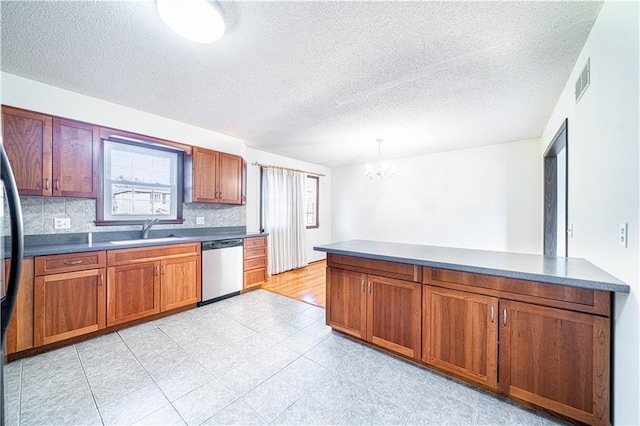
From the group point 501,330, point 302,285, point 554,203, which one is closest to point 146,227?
point 302,285

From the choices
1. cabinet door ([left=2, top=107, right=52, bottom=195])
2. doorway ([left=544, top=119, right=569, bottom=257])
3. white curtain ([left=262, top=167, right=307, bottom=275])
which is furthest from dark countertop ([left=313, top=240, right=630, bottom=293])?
white curtain ([left=262, top=167, right=307, bottom=275])

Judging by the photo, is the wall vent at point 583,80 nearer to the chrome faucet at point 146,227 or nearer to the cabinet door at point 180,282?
the cabinet door at point 180,282

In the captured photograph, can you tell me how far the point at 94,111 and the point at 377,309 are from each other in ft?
11.5

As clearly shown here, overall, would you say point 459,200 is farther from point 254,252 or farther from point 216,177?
point 216,177

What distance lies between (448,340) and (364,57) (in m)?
2.20

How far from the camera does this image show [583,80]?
185 cm

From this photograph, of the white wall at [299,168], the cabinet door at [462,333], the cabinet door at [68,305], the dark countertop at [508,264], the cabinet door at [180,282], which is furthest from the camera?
the white wall at [299,168]

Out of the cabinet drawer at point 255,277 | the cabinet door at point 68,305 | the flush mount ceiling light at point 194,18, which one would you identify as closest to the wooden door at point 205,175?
the cabinet drawer at point 255,277

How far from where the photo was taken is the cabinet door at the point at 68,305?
221 cm

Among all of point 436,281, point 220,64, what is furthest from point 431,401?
point 220,64

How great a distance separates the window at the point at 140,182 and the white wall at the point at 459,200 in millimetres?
3869

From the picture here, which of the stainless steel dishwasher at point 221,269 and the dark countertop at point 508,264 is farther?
the stainless steel dishwasher at point 221,269

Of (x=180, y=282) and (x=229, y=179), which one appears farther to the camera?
(x=229, y=179)

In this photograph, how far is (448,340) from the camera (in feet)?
6.23
